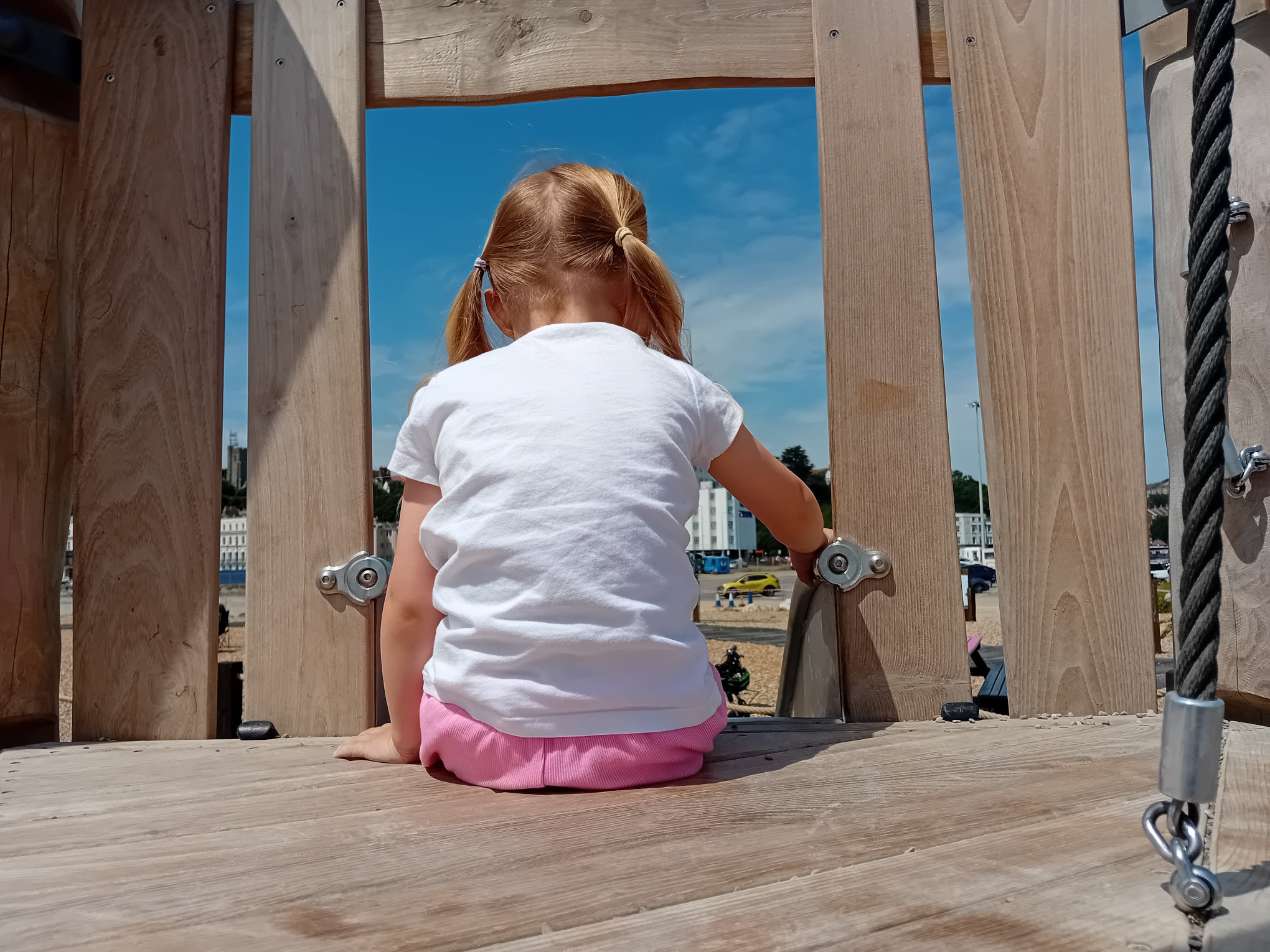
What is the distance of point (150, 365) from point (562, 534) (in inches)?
49.2

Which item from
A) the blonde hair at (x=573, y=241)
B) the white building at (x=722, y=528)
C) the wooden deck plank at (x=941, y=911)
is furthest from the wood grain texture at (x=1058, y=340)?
the white building at (x=722, y=528)

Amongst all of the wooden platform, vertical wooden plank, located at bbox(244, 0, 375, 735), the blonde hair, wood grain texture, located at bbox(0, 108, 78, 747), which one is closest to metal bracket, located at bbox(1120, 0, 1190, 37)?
the blonde hair

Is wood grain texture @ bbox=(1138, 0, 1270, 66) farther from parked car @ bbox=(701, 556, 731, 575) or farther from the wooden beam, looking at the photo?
parked car @ bbox=(701, 556, 731, 575)

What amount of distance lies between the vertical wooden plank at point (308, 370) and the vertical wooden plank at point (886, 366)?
1087 mm

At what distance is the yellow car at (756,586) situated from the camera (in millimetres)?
36688

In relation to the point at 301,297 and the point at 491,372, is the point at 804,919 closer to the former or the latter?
the point at 491,372

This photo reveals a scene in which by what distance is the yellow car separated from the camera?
36.7 meters

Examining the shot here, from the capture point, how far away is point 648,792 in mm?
1510

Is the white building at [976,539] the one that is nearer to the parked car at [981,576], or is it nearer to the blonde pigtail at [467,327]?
the parked car at [981,576]

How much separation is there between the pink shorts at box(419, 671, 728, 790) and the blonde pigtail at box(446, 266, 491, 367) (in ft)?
2.86

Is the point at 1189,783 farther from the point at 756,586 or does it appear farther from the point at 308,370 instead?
the point at 756,586

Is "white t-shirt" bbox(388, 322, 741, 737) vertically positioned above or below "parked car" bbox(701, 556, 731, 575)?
above

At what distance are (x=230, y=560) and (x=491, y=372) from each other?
132 feet

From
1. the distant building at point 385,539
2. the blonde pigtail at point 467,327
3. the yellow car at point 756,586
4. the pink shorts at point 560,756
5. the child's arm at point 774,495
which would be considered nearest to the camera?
the pink shorts at point 560,756
